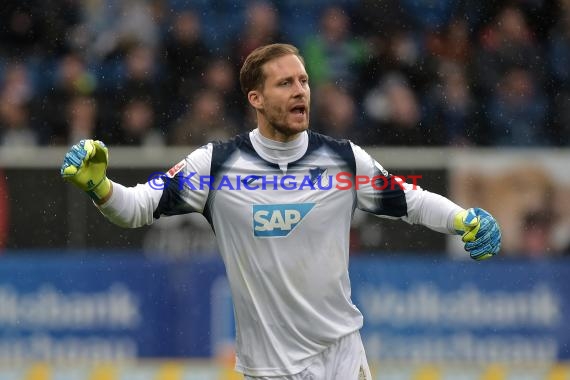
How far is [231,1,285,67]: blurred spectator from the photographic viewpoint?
1161 centimetres

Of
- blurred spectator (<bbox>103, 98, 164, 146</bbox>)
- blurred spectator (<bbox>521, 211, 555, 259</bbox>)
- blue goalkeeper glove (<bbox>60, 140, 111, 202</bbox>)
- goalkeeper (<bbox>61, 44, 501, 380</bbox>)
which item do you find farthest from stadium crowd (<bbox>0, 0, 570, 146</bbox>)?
blue goalkeeper glove (<bbox>60, 140, 111, 202</bbox>)

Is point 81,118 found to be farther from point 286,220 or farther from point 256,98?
point 286,220

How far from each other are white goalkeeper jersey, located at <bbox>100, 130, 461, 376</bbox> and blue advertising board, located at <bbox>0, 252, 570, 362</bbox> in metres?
4.31

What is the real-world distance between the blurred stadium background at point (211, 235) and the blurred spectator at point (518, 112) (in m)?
0.02

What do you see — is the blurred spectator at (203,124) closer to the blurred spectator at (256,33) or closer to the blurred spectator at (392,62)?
the blurred spectator at (256,33)

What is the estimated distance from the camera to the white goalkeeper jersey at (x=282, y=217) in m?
5.33

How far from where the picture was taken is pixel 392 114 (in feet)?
37.1

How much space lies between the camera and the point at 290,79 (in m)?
5.41

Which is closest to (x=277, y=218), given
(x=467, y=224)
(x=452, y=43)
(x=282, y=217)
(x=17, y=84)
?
(x=282, y=217)

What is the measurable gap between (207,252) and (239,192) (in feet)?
15.1

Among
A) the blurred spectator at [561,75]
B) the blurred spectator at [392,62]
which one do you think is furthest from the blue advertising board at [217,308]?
the blurred spectator at [392,62]

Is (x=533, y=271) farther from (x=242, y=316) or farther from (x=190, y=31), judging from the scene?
(x=242, y=316)

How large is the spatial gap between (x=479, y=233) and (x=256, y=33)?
6634 millimetres

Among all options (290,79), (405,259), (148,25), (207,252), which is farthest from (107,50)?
(290,79)
